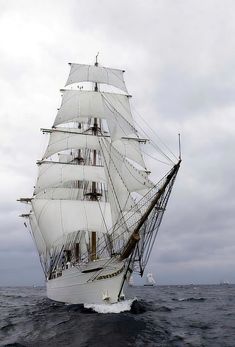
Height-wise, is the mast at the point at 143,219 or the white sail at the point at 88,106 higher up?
the white sail at the point at 88,106

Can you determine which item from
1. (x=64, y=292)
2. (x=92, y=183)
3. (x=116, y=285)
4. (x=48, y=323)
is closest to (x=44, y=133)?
(x=92, y=183)

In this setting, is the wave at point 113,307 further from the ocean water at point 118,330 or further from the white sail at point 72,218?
the white sail at point 72,218

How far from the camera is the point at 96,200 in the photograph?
37.9 meters

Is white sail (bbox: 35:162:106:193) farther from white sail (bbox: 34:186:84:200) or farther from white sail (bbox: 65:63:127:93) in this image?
white sail (bbox: 65:63:127:93)

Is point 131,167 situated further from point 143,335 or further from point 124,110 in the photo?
point 143,335

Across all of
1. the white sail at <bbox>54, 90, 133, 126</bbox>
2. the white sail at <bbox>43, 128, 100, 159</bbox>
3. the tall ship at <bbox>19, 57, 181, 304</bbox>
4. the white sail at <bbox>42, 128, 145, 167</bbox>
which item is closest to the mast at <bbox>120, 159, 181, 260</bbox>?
the tall ship at <bbox>19, 57, 181, 304</bbox>

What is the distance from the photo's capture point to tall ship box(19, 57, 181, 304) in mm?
29047

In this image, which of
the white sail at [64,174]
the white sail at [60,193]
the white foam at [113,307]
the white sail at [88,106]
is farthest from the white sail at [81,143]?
the white foam at [113,307]

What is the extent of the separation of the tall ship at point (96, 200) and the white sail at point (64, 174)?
0.09 meters

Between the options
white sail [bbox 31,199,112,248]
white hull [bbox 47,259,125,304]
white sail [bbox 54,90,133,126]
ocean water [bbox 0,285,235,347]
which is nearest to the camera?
ocean water [bbox 0,285,235,347]

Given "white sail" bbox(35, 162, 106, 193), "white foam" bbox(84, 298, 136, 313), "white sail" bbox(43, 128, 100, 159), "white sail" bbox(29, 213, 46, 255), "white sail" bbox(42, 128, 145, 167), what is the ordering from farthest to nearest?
"white sail" bbox(29, 213, 46, 255)
"white sail" bbox(43, 128, 100, 159)
"white sail" bbox(35, 162, 106, 193)
"white sail" bbox(42, 128, 145, 167)
"white foam" bbox(84, 298, 136, 313)

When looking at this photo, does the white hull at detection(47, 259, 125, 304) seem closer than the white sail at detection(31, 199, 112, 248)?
Yes

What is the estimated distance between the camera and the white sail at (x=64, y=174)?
38.1 metres

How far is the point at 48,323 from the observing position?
24750 millimetres
